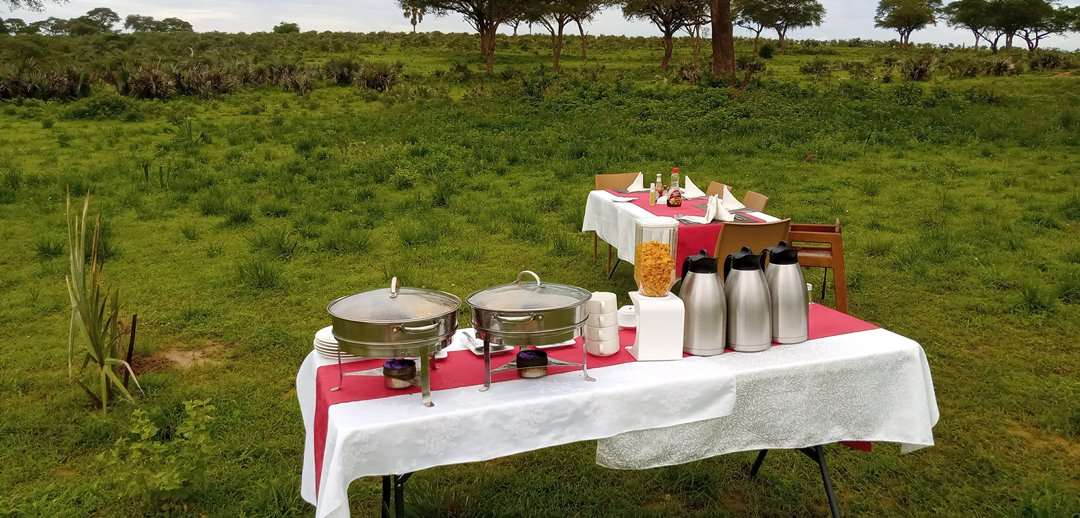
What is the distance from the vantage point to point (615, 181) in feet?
25.6

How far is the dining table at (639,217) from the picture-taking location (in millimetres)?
5598

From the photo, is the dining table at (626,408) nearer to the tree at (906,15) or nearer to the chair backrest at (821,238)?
the chair backrest at (821,238)

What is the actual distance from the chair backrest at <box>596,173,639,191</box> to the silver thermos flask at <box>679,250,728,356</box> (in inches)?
204

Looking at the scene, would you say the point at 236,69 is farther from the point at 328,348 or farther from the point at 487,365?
the point at 487,365

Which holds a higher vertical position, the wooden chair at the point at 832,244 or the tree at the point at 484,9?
the tree at the point at 484,9

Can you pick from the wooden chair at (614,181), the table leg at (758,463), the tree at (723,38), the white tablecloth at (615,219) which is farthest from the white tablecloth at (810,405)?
the tree at (723,38)

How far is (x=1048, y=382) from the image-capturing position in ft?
15.5

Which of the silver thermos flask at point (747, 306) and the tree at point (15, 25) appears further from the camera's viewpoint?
the tree at point (15, 25)

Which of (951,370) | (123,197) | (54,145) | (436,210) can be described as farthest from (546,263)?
(54,145)

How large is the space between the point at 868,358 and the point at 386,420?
5.61ft

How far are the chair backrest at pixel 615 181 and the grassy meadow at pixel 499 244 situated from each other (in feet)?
2.51

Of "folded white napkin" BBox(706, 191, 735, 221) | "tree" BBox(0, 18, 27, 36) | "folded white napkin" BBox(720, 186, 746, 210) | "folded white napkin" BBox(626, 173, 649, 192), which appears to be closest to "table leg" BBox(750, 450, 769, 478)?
"folded white napkin" BBox(706, 191, 735, 221)

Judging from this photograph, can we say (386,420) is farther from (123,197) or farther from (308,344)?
(123,197)

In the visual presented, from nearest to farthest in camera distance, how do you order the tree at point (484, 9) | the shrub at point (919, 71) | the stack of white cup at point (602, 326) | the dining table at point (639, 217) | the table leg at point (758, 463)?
the stack of white cup at point (602, 326)
the table leg at point (758, 463)
the dining table at point (639, 217)
the shrub at point (919, 71)
the tree at point (484, 9)
